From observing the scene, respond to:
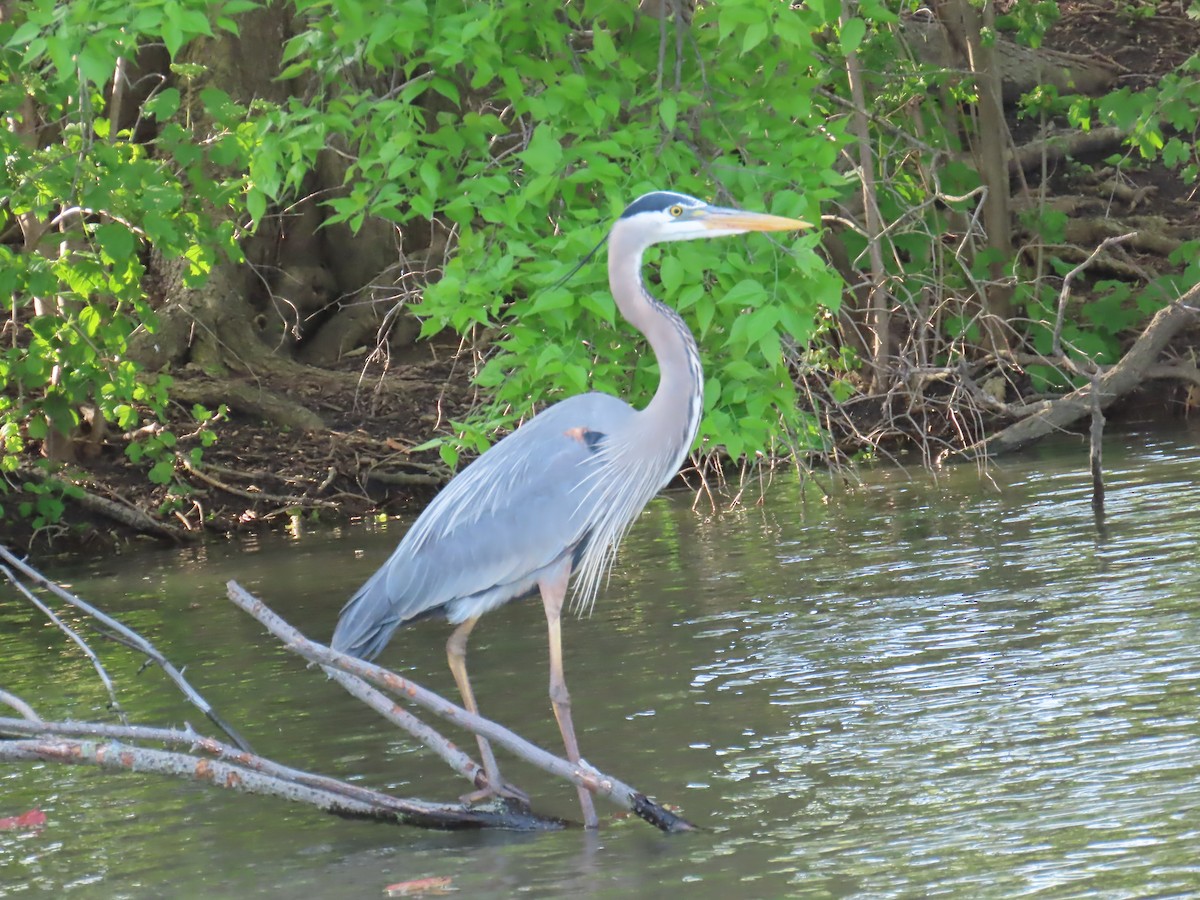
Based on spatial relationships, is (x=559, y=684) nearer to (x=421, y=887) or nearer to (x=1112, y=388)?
(x=421, y=887)

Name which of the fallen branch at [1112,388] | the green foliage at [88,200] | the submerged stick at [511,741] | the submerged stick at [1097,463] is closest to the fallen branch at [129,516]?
the green foliage at [88,200]

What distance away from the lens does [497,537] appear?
5.63 m

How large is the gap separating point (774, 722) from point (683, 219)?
5.55ft

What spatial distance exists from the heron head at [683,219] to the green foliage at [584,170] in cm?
33

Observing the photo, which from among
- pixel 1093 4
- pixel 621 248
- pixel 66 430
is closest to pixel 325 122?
pixel 621 248

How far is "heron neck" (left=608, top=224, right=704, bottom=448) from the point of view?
5617 mm

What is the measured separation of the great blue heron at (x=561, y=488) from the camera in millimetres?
5617

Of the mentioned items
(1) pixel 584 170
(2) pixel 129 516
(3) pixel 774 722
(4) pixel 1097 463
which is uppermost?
(1) pixel 584 170

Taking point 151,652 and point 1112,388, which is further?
point 1112,388

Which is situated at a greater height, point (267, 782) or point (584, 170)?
point (584, 170)

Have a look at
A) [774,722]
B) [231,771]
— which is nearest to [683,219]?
[774,722]

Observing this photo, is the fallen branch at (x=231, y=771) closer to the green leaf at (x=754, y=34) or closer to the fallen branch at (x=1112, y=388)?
the green leaf at (x=754, y=34)

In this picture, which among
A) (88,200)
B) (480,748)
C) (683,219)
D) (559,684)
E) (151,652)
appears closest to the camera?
(151,652)

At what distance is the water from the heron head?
163 cm
